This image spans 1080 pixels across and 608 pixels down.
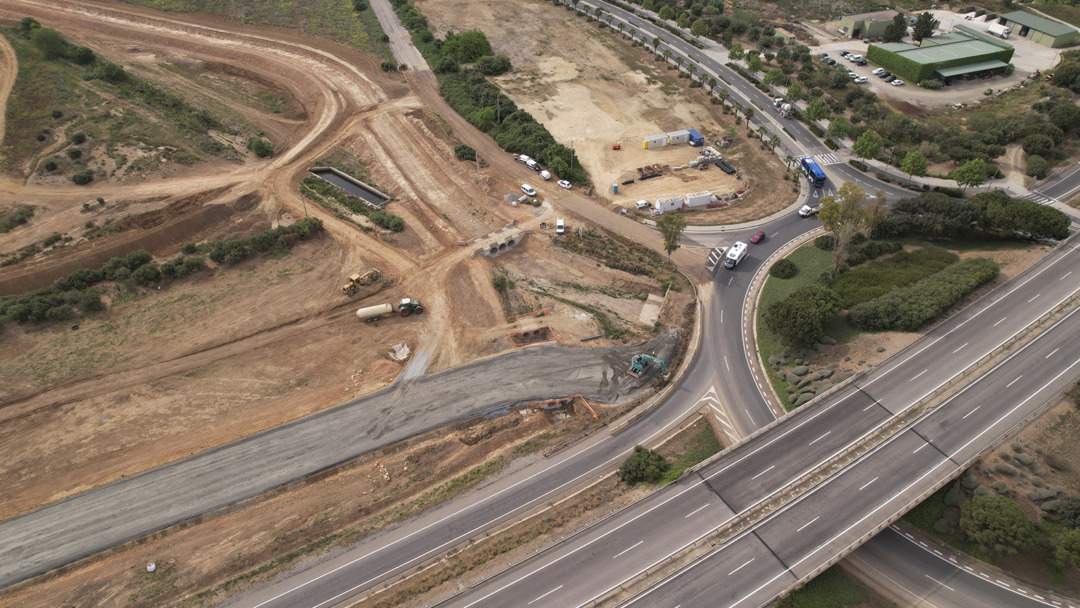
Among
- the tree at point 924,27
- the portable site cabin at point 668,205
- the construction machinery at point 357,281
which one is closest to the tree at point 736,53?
the tree at point 924,27

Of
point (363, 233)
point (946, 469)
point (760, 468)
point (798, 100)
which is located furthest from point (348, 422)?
point (798, 100)

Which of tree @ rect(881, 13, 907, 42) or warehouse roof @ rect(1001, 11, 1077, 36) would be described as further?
warehouse roof @ rect(1001, 11, 1077, 36)

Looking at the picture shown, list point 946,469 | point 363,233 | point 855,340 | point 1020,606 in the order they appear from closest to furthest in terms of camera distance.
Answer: point 1020,606 → point 946,469 → point 855,340 → point 363,233

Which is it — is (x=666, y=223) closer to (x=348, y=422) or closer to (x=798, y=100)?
(x=348, y=422)

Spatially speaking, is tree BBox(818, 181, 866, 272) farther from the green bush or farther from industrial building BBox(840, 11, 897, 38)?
industrial building BBox(840, 11, 897, 38)

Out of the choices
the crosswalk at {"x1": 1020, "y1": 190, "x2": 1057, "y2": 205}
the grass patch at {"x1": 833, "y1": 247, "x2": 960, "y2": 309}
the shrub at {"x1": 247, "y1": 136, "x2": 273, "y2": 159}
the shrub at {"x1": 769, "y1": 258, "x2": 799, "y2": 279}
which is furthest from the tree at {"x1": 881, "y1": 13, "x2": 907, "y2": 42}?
the shrub at {"x1": 247, "y1": 136, "x2": 273, "y2": 159}

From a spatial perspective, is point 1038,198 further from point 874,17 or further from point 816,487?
point 874,17
